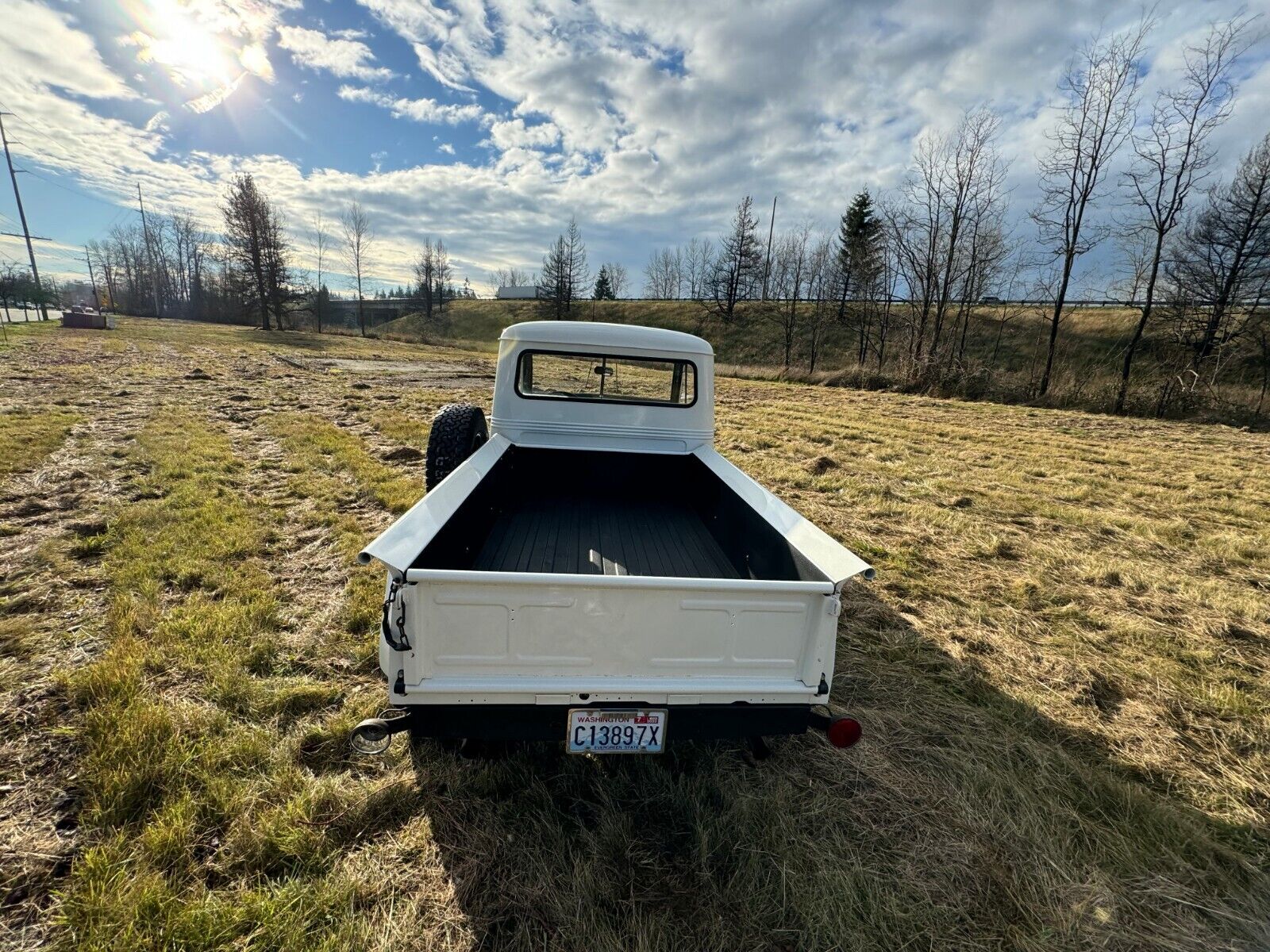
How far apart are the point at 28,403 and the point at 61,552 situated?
7.90 meters

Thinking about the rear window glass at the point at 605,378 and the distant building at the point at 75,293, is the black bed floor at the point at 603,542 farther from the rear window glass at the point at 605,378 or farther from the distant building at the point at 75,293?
the distant building at the point at 75,293

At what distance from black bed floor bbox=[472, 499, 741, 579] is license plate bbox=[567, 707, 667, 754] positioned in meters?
0.89

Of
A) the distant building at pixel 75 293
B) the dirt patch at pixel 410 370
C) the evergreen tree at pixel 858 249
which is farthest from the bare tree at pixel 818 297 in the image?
the distant building at pixel 75 293

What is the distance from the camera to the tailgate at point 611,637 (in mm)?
1737

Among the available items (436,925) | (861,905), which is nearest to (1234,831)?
(861,905)

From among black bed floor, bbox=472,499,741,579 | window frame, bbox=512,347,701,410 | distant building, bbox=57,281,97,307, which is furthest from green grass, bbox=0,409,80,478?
distant building, bbox=57,281,97,307

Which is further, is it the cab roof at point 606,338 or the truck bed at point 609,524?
the cab roof at point 606,338

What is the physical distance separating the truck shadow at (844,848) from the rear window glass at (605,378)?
8.85ft

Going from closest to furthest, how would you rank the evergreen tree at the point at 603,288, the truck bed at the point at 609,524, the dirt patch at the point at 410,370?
the truck bed at the point at 609,524 < the dirt patch at the point at 410,370 < the evergreen tree at the point at 603,288

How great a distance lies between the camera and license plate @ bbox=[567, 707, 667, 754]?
1843 millimetres

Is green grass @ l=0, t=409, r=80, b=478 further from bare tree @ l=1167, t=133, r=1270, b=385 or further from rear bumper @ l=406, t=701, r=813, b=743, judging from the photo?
bare tree @ l=1167, t=133, r=1270, b=385

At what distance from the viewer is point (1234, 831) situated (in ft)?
6.84

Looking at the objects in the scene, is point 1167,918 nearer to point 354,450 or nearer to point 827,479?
point 827,479

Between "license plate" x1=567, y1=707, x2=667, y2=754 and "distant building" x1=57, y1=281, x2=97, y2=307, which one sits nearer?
"license plate" x1=567, y1=707, x2=667, y2=754
